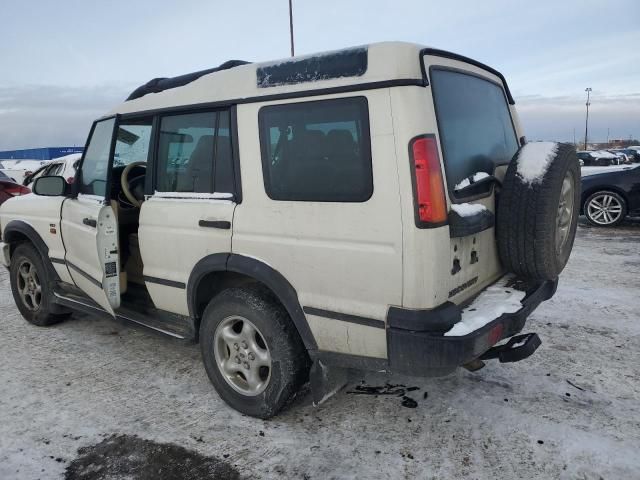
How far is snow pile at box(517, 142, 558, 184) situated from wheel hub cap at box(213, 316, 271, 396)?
1734mm

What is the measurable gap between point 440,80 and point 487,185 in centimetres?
65

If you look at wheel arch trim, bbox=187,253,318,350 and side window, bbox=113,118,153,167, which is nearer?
wheel arch trim, bbox=187,253,318,350

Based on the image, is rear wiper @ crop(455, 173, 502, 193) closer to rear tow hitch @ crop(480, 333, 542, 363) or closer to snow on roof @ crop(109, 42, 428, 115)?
snow on roof @ crop(109, 42, 428, 115)

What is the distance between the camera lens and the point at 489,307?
266cm

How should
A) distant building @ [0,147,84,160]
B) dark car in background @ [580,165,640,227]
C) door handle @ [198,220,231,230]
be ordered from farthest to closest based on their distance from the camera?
distant building @ [0,147,84,160] → dark car in background @ [580,165,640,227] → door handle @ [198,220,231,230]

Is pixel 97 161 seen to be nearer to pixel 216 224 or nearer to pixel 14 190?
pixel 216 224

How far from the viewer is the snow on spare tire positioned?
8.57 ft

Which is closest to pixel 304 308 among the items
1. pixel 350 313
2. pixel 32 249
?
pixel 350 313

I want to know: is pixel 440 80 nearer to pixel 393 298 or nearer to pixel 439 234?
pixel 439 234

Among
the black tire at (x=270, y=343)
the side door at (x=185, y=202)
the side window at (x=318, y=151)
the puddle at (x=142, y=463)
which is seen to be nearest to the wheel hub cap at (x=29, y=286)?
the side door at (x=185, y=202)

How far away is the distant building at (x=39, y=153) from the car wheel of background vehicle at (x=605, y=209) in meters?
39.3

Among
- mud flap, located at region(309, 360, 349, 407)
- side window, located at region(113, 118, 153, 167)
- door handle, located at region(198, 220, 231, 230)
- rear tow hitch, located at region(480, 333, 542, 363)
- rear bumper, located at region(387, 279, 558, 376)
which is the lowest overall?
mud flap, located at region(309, 360, 349, 407)

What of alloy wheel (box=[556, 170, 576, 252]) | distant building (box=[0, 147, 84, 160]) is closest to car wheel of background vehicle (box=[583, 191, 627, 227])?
alloy wheel (box=[556, 170, 576, 252])

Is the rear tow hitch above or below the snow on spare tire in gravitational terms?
below
